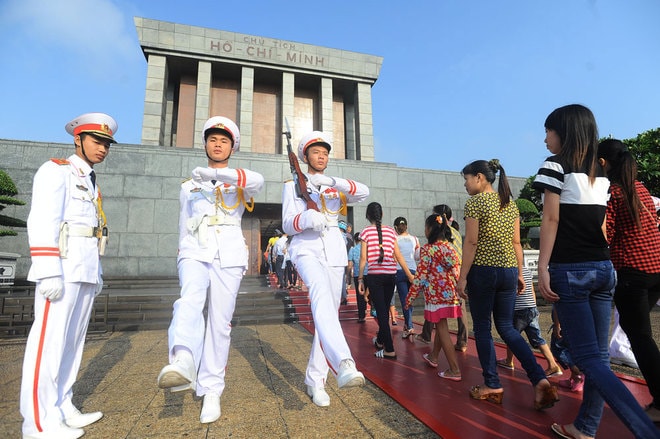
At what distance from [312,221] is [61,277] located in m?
1.78

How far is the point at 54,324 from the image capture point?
247cm

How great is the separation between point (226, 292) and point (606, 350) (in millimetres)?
2636

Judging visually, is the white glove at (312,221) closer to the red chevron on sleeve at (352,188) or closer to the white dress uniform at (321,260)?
the white dress uniform at (321,260)

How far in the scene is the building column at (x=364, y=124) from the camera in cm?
2064

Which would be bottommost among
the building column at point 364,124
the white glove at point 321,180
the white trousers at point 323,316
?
the white trousers at point 323,316

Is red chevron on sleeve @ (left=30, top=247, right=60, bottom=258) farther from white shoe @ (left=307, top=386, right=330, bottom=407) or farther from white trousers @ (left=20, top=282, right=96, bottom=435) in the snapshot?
white shoe @ (left=307, top=386, right=330, bottom=407)

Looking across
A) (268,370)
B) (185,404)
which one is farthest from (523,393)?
(185,404)

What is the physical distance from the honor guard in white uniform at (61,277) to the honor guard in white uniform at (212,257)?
664 mm

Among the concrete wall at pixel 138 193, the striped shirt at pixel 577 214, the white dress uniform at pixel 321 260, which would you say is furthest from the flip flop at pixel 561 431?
the concrete wall at pixel 138 193

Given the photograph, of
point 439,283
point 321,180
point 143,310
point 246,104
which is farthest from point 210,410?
point 246,104

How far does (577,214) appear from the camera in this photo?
230 centimetres

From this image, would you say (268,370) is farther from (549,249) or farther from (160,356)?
(549,249)

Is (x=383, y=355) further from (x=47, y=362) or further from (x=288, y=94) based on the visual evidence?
(x=288, y=94)

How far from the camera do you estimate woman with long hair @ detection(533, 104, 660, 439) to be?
2.22m
